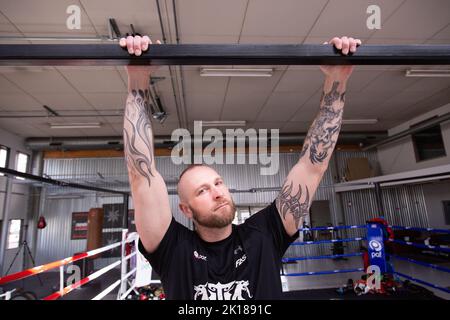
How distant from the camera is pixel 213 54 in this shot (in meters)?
0.93

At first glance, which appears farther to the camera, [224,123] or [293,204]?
[224,123]

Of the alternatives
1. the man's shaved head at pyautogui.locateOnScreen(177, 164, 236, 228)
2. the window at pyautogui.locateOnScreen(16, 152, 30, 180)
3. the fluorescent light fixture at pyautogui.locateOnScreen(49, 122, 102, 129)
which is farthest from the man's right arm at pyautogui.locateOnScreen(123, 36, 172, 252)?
the window at pyautogui.locateOnScreen(16, 152, 30, 180)

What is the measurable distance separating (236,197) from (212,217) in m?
8.31

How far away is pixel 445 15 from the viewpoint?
11.8 ft

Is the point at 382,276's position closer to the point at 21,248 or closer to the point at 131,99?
the point at 131,99

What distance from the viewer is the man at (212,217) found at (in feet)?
3.44

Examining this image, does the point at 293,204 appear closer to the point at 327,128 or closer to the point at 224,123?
the point at 327,128

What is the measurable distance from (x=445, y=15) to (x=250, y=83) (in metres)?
3.11

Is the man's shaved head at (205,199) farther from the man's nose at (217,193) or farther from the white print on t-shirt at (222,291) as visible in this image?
the white print on t-shirt at (222,291)

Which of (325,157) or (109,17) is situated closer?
(325,157)

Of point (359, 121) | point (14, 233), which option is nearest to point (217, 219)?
point (359, 121)

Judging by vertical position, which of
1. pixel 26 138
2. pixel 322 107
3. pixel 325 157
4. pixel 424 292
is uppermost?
pixel 26 138

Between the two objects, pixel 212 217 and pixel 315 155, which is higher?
pixel 315 155

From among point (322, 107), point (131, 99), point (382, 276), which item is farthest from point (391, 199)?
point (131, 99)
